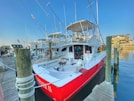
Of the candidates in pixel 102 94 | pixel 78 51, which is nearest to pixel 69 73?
pixel 102 94

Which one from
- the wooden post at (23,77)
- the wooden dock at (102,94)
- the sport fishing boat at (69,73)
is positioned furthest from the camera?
the sport fishing boat at (69,73)

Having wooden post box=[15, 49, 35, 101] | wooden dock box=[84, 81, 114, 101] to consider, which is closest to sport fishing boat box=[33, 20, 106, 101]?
wooden dock box=[84, 81, 114, 101]

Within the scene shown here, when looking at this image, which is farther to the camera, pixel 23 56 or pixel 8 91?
pixel 8 91

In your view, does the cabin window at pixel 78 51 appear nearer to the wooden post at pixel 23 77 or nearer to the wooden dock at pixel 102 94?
the wooden dock at pixel 102 94

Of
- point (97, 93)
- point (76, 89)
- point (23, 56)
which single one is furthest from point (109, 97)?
point (23, 56)

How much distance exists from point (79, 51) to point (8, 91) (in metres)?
5.32

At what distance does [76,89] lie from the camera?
4.17 metres

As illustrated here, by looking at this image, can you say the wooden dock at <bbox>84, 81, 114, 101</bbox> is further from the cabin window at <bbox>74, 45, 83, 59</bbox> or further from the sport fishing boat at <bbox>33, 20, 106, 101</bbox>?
the cabin window at <bbox>74, 45, 83, 59</bbox>

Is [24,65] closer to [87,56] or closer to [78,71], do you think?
[78,71]

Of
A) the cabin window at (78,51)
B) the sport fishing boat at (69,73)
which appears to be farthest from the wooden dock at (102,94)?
the cabin window at (78,51)

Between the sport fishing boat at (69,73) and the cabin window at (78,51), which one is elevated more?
the cabin window at (78,51)

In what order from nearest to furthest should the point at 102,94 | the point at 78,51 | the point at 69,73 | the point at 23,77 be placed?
the point at 23,77 → the point at 102,94 → the point at 69,73 → the point at 78,51

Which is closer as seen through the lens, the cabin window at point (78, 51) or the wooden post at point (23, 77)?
the wooden post at point (23, 77)

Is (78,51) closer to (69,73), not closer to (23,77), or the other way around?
(69,73)
